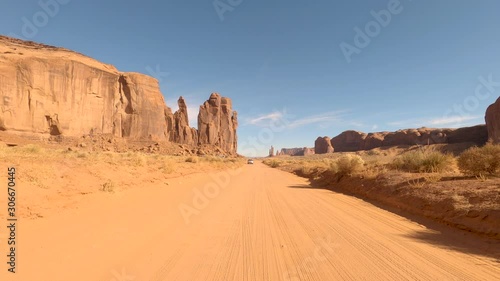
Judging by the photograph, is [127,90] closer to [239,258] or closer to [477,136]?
[239,258]

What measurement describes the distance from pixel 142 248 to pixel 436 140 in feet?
327

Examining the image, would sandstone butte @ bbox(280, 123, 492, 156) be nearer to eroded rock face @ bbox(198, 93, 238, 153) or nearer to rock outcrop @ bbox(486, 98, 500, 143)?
rock outcrop @ bbox(486, 98, 500, 143)

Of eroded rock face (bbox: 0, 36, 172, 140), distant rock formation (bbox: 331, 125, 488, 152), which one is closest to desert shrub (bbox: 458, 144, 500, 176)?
distant rock formation (bbox: 331, 125, 488, 152)

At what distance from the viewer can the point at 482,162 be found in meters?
Answer: 9.57

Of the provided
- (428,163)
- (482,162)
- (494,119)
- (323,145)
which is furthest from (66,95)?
(323,145)

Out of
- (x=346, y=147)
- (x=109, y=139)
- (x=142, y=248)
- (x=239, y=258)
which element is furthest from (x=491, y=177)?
(x=346, y=147)

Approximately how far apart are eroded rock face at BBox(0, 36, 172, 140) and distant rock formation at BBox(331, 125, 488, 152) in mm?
75491

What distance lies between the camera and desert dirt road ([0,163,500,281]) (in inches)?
140

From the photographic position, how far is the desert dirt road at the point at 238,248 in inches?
140

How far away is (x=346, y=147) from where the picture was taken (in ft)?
420

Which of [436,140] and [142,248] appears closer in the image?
[142,248]

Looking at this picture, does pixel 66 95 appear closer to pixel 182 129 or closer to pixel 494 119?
pixel 182 129

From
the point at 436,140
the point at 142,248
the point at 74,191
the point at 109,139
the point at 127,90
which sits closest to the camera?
the point at 142,248

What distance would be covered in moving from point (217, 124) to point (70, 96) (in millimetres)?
74430
